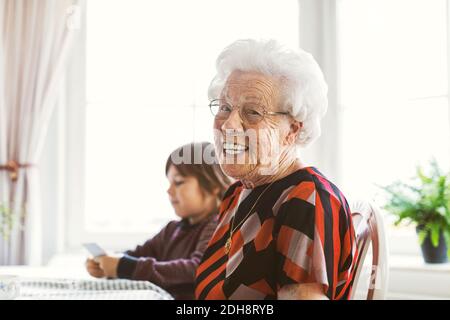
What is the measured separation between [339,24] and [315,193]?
4.98ft

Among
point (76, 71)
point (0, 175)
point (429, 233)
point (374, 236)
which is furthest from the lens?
point (76, 71)

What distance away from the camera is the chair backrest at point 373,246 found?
86cm

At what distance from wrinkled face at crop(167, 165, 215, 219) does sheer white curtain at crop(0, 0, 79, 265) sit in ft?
2.55

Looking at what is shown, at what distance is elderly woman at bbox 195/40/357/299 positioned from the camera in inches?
29.7

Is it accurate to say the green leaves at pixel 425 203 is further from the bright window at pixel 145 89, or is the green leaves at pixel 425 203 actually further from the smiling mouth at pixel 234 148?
the smiling mouth at pixel 234 148

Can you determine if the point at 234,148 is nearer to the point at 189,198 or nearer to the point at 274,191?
the point at 274,191

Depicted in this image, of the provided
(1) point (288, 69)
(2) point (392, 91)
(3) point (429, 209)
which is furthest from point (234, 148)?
(2) point (392, 91)

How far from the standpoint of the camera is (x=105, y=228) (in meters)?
2.26

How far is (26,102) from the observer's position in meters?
2.11

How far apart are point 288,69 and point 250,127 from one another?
0.10 metres

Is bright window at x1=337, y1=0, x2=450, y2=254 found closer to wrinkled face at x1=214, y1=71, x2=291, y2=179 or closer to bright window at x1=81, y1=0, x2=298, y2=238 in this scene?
bright window at x1=81, y1=0, x2=298, y2=238

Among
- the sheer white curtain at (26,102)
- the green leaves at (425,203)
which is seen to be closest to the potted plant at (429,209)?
the green leaves at (425,203)

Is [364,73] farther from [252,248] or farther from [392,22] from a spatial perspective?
[252,248]

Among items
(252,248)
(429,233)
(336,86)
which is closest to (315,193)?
(252,248)
